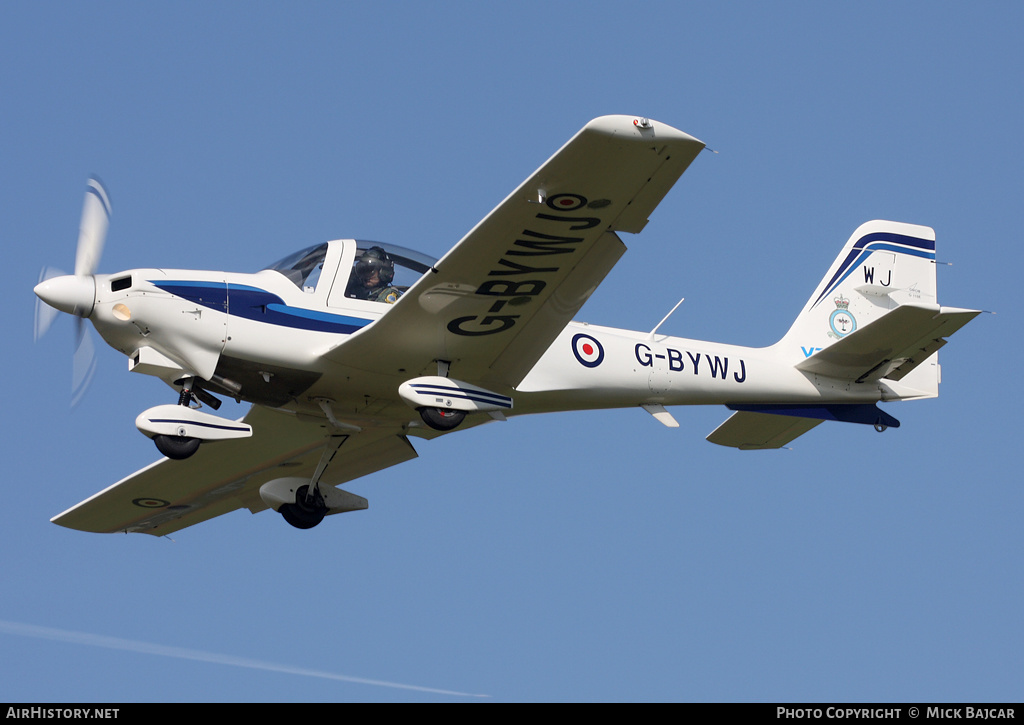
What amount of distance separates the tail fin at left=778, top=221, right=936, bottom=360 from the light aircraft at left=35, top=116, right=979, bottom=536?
0.52m

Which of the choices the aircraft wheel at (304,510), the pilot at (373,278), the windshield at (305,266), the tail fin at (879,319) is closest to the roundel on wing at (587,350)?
the pilot at (373,278)

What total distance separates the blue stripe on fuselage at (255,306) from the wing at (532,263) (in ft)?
1.21

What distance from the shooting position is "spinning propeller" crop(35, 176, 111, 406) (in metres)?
11.3

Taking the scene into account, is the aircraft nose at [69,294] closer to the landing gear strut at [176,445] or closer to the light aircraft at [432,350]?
the light aircraft at [432,350]

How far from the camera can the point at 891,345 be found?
13906 millimetres

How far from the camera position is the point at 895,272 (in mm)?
15898

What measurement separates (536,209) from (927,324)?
5.11 meters

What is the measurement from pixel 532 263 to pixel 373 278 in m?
1.82

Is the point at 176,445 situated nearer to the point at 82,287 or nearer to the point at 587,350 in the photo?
the point at 82,287

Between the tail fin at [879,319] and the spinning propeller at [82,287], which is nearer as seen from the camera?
the spinning propeller at [82,287]

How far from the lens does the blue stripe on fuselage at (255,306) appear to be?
1156 cm

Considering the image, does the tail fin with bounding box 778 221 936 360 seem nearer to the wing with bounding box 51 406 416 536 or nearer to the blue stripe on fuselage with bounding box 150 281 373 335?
the wing with bounding box 51 406 416 536
